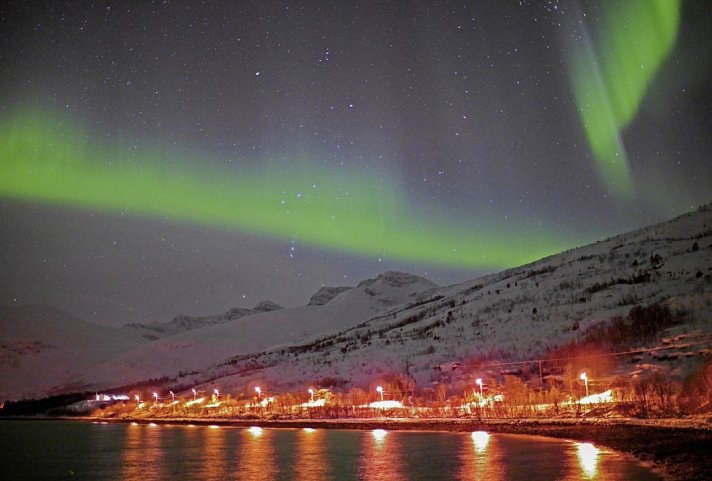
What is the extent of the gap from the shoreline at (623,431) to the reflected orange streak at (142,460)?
9257 millimetres

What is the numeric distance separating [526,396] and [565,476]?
1928cm

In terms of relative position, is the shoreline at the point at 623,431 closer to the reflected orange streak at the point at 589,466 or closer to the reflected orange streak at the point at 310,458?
the reflected orange streak at the point at 589,466

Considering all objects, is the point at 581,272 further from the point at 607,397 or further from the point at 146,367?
the point at 146,367

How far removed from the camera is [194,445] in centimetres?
2856

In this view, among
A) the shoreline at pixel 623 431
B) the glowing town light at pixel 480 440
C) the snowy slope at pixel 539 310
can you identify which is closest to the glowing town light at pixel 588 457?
the shoreline at pixel 623 431

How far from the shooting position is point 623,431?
22781mm

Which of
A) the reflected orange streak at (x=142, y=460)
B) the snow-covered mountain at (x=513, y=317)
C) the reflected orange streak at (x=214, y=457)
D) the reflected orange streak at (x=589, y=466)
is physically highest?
the snow-covered mountain at (x=513, y=317)

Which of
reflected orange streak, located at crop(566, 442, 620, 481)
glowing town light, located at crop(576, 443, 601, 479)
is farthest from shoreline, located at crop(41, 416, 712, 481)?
reflected orange streak, located at crop(566, 442, 620, 481)

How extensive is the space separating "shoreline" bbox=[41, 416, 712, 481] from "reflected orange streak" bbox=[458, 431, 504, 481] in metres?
2.92

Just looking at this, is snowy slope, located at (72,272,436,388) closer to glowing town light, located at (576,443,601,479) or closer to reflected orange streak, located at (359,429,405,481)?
reflected orange streak, located at (359,429,405,481)

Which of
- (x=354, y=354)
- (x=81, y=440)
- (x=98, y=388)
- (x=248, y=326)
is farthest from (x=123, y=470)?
(x=248, y=326)

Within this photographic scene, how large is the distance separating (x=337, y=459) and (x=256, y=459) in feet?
9.61

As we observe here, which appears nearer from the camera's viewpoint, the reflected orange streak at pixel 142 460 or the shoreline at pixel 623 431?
the shoreline at pixel 623 431

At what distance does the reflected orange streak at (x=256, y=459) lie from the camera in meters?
17.8
